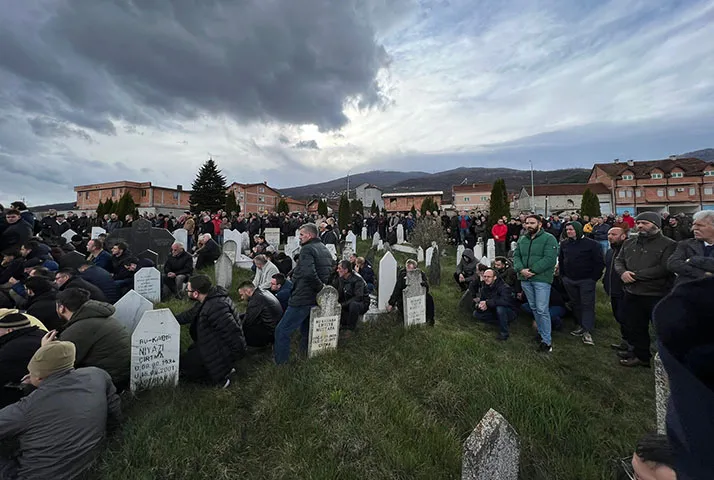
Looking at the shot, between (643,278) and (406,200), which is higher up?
(406,200)

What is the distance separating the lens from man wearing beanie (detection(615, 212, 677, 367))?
449cm

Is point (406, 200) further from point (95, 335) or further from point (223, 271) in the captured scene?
point (95, 335)

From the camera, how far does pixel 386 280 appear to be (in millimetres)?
7355

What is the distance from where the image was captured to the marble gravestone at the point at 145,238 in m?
10.3

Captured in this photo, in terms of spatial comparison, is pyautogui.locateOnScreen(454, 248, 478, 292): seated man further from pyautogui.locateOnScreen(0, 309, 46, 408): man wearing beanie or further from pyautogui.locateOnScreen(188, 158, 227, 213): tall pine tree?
pyautogui.locateOnScreen(188, 158, 227, 213): tall pine tree

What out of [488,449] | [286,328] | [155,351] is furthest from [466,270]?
[155,351]

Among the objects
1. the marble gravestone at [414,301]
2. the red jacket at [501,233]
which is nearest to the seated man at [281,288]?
the marble gravestone at [414,301]

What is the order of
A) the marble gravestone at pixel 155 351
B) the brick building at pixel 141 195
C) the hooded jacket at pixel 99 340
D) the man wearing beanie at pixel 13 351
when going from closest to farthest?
the man wearing beanie at pixel 13 351, the hooded jacket at pixel 99 340, the marble gravestone at pixel 155 351, the brick building at pixel 141 195

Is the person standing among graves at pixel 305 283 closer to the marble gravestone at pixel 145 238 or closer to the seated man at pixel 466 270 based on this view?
the seated man at pixel 466 270

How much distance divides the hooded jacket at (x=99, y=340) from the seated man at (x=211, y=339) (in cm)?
66

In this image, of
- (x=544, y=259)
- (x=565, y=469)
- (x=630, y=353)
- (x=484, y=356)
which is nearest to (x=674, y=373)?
(x=565, y=469)

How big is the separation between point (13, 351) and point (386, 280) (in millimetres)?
5638

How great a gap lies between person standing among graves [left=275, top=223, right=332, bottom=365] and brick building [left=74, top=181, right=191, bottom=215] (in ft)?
191

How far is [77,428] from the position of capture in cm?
285
